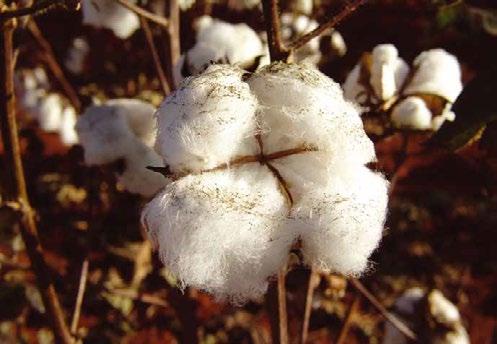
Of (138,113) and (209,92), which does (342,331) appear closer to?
(138,113)

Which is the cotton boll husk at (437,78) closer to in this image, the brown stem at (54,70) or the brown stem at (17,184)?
the brown stem at (17,184)

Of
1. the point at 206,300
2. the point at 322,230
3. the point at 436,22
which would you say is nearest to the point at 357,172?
the point at 322,230

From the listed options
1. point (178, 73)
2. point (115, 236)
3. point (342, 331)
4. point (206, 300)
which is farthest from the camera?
point (206, 300)

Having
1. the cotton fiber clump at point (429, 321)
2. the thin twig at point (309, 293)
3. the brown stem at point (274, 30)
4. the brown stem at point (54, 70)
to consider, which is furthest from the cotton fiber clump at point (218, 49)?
the cotton fiber clump at point (429, 321)

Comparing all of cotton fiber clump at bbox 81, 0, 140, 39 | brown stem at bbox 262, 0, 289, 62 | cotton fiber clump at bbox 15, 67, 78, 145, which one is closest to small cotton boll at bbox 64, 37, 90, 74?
cotton fiber clump at bbox 15, 67, 78, 145

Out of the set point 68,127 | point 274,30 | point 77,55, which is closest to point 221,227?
point 274,30

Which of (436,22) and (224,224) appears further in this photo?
(436,22)

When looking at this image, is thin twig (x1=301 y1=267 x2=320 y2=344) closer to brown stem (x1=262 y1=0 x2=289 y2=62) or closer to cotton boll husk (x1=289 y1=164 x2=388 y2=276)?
cotton boll husk (x1=289 y1=164 x2=388 y2=276)
